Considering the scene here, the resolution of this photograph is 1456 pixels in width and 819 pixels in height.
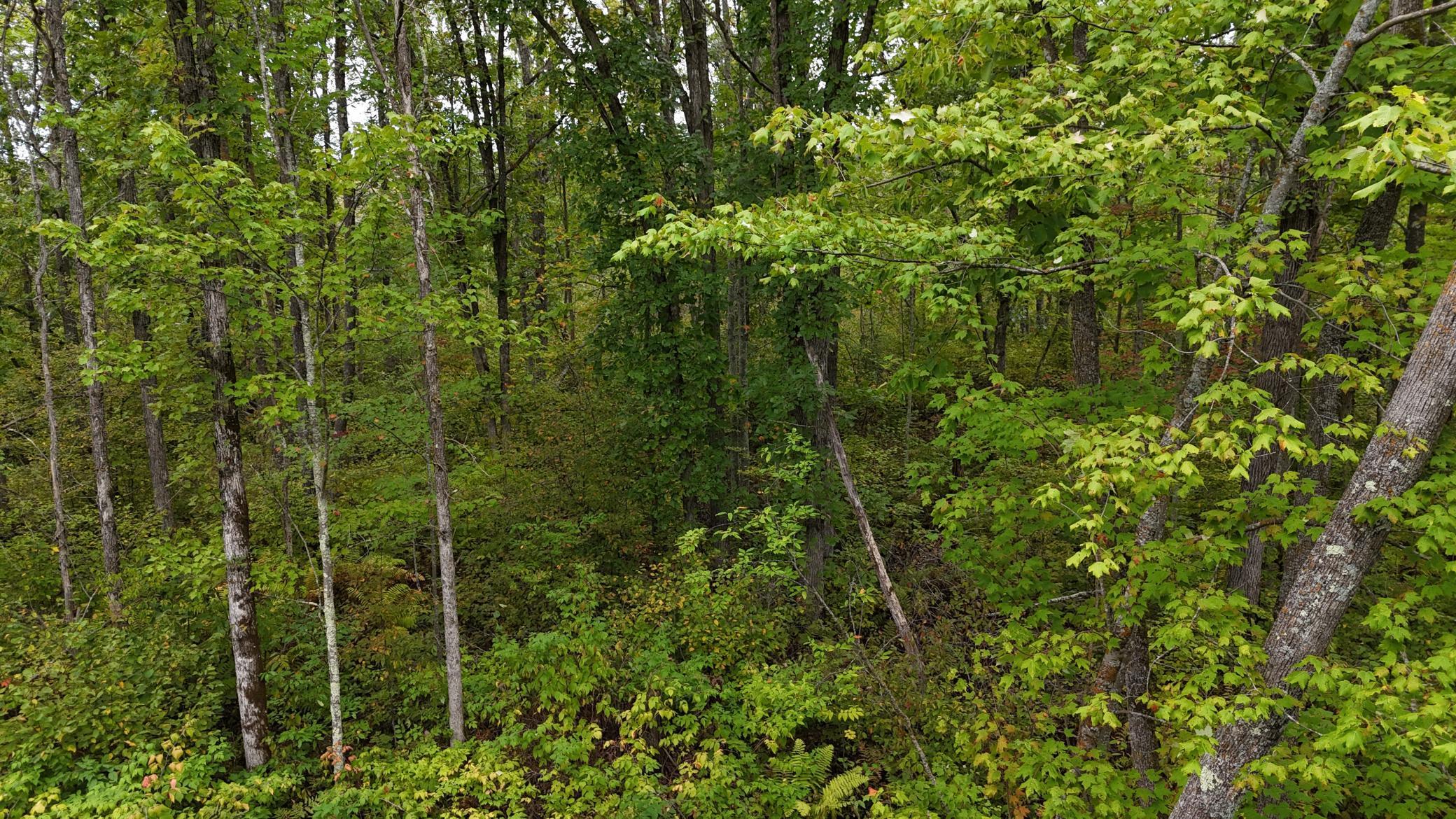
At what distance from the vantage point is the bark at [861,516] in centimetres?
839

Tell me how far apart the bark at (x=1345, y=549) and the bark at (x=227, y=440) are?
9.71m

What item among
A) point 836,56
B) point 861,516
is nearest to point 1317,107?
point 861,516

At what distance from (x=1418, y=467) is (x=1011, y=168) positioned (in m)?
3.42

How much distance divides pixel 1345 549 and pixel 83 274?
14446mm

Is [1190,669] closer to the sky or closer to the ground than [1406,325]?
closer to the ground

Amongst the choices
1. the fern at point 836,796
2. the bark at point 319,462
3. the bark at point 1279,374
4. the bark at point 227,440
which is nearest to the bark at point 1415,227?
the bark at point 1279,374

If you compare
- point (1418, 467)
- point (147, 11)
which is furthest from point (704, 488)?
point (147, 11)

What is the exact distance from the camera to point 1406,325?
4.96 metres

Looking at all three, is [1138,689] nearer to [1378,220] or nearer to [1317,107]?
[1378,220]

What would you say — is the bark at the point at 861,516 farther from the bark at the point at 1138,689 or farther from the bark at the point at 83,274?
the bark at the point at 83,274

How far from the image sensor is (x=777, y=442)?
379 inches

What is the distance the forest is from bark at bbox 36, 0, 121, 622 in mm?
90

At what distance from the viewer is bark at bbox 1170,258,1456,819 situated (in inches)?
160

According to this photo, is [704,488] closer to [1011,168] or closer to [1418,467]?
[1011,168]
